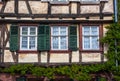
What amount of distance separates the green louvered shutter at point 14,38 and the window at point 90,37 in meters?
3.50

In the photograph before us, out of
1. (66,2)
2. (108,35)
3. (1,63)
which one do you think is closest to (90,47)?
(108,35)

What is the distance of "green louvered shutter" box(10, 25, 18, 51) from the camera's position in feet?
69.5

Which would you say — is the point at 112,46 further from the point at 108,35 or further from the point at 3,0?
the point at 3,0

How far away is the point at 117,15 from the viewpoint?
70.2ft

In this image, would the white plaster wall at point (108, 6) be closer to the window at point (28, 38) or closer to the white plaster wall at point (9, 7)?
the window at point (28, 38)

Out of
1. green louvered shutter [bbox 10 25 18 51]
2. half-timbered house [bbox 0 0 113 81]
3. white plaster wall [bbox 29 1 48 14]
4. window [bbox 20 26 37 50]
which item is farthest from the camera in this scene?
white plaster wall [bbox 29 1 48 14]

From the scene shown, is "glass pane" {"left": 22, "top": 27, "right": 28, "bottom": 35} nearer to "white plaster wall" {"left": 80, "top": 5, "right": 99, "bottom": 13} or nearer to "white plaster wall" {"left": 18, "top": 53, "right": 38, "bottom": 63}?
"white plaster wall" {"left": 18, "top": 53, "right": 38, "bottom": 63}

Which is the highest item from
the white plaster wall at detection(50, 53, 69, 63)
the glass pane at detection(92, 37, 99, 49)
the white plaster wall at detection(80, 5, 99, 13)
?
the white plaster wall at detection(80, 5, 99, 13)

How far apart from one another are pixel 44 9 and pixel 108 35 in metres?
3.61

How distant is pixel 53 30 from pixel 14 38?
2.09m

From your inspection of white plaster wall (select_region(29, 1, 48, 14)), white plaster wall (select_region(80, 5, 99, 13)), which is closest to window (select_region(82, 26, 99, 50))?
white plaster wall (select_region(80, 5, 99, 13))

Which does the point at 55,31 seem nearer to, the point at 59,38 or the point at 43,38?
the point at 59,38

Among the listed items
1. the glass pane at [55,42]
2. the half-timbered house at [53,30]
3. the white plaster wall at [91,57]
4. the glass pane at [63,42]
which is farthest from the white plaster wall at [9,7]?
the white plaster wall at [91,57]

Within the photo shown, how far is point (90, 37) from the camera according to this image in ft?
71.0
